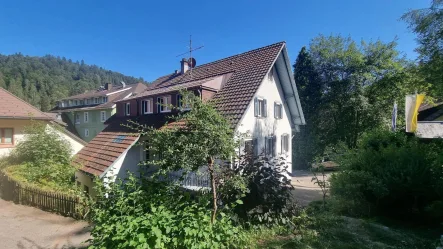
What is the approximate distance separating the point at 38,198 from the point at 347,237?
1278cm

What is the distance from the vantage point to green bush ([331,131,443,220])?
7.78m

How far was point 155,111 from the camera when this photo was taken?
635 inches

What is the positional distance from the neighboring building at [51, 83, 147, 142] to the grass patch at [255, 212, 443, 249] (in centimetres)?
3543

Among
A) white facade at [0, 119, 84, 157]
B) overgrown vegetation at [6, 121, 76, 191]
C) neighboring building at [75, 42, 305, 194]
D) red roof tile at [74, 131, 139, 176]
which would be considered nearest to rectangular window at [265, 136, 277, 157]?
neighboring building at [75, 42, 305, 194]

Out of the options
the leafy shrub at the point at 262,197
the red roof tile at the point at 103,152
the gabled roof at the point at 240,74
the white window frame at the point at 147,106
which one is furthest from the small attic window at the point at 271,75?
the leafy shrub at the point at 262,197

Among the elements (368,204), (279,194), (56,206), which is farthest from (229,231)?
(56,206)

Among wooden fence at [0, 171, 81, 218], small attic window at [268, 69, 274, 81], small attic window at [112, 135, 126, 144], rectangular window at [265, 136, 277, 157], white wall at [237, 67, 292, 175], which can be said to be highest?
small attic window at [268, 69, 274, 81]

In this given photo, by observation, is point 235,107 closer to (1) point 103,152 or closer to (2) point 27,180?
(1) point 103,152

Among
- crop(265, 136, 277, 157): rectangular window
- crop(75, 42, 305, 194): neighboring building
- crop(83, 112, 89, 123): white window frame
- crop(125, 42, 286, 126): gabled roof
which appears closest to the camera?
crop(125, 42, 286, 126): gabled roof

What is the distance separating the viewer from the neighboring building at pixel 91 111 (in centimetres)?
3781

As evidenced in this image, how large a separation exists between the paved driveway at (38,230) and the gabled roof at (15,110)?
25.6 ft

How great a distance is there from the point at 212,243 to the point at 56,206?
9.21 metres

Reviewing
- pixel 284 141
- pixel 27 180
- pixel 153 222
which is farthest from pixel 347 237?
pixel 27 180

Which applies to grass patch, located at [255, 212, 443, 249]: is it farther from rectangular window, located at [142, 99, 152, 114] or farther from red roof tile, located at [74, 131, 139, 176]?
rectangular window, located at [142, 99, 152, 114]
